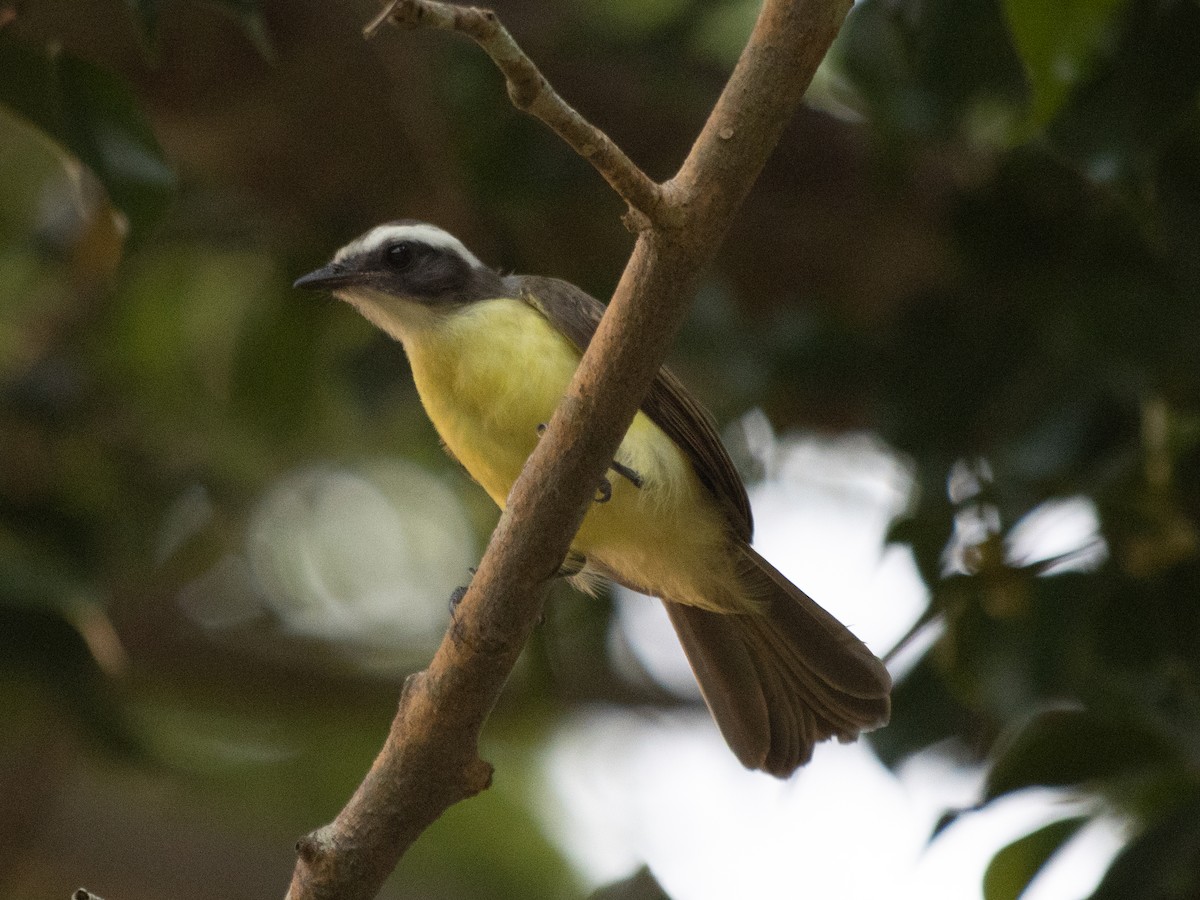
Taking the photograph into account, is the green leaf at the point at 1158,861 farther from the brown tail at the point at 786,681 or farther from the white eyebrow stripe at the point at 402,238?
the white eyebrow stripe at the point at 402,238

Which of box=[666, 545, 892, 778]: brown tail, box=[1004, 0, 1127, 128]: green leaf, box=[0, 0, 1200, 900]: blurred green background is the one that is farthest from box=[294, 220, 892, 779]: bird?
box=[1004, 0, 1127, 128]: green leaf

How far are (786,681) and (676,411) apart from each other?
60 cm

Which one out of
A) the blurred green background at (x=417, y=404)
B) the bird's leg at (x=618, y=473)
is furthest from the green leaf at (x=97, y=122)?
the bird's leg at (x=618, y=473)

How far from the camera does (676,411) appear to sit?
3008 mm

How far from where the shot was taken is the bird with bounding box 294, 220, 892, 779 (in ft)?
9.77

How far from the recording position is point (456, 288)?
3312 millimetres

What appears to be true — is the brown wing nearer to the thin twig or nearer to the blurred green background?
the blurred green background

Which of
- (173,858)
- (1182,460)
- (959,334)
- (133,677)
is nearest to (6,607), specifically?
(133,677)

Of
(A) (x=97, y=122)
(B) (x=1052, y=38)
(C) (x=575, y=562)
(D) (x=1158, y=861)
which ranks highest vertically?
(A) (x=97, y=122)

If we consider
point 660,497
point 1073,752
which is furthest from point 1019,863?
point 660,497

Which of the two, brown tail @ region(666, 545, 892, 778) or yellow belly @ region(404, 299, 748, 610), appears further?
brown tail @ region(666, 545, 892, 778)

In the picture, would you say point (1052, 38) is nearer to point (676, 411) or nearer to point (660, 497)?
point (676, 411)

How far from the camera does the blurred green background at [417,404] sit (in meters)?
2.88

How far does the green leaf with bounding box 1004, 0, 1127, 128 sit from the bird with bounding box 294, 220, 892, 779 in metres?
0.88
